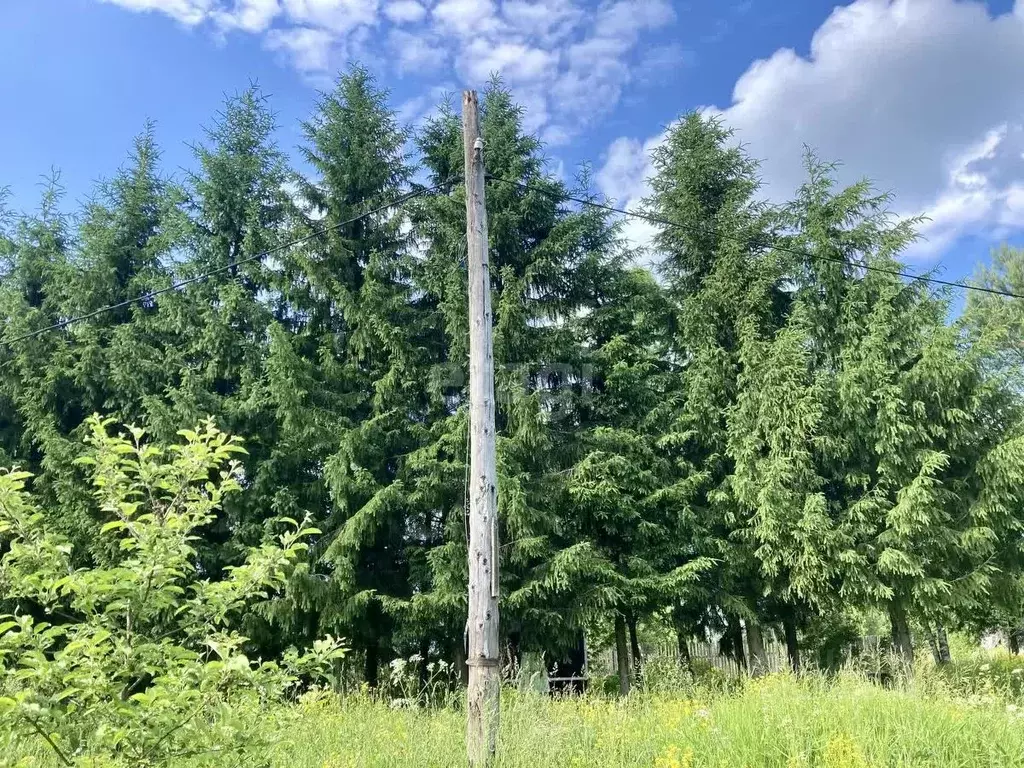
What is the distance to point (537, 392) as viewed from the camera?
10.1 meters

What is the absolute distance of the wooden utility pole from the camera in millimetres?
4719

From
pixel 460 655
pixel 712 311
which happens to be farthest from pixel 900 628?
pixel 460 655

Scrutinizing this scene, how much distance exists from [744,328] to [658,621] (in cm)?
483

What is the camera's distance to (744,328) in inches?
432

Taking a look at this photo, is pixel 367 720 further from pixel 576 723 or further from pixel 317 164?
pixel 317 164

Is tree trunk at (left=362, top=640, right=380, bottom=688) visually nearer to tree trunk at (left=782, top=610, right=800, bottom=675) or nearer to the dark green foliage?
the dark green foliage

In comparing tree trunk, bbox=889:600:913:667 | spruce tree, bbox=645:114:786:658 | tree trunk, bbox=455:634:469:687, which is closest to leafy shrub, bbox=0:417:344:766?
tree trunk, bbox=455:634:469:687

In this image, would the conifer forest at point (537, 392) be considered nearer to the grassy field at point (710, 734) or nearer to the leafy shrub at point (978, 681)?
the leafy shrub at point (978, 681)

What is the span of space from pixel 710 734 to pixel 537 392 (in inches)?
232

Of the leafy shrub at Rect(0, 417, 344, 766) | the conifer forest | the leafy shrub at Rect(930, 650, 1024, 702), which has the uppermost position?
the conifer forest

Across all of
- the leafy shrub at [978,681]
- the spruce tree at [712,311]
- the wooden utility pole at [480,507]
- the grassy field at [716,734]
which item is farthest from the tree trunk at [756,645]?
the wooden utility pole at [480,507]

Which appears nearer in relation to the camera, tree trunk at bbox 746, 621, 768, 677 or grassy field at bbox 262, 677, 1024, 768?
grassy field at bbox 262, 677, 1024, 768

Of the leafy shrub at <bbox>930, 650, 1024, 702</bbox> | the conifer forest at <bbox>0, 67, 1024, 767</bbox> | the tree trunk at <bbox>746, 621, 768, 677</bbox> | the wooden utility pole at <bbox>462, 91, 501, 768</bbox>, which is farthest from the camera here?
the tree trunk at <bbox>746, 621, 768, 677</bbox>

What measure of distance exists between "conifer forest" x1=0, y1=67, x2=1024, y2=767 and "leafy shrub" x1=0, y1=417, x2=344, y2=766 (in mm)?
5273
